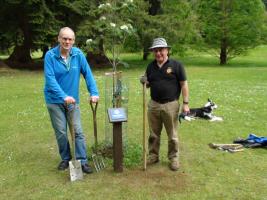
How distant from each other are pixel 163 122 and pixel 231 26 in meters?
30.6

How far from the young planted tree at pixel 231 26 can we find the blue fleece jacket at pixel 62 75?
30317mm

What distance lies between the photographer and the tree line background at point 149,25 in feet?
84.1

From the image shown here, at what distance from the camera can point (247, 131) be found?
10250mm

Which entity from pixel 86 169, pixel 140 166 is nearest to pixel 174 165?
pixel 140 166

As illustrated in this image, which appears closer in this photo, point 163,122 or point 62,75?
point 62,75

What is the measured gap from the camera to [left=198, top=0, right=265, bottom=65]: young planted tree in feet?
118

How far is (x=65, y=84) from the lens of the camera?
22.2ft

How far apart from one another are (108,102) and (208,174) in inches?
85.3

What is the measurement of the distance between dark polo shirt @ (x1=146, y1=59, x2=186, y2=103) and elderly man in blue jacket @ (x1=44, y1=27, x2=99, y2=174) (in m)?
0.98

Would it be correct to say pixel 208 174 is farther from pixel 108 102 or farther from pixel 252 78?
pixel 252 78

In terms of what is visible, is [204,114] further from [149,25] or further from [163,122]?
[149,25]

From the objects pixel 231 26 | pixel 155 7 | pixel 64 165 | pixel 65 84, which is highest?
pixel 155 7

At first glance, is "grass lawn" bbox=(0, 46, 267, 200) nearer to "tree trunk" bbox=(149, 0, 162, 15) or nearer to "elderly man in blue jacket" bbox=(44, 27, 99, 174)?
"elderly man in blue jacket" bbox=(44, 27, 99, 174)

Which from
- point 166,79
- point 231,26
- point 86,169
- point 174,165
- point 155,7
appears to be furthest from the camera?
point 231,26
